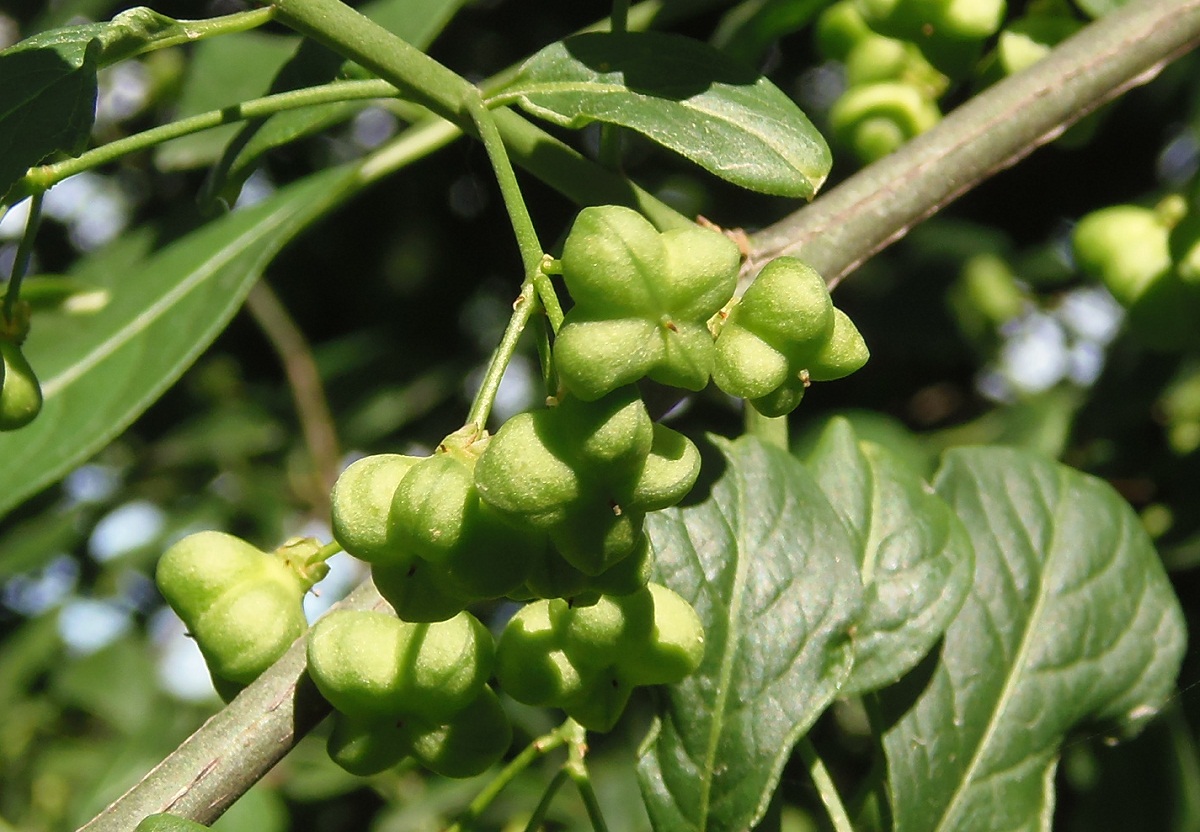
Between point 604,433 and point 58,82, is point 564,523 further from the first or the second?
point 58,82

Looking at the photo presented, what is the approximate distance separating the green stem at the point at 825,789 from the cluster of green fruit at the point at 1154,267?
2.23ft

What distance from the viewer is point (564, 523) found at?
67 cm

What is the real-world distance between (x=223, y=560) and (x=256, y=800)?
3.42 feet

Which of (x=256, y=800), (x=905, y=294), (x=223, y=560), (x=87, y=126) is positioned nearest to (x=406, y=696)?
(x=223, y=560)

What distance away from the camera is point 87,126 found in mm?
867

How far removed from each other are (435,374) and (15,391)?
1824 millimetres

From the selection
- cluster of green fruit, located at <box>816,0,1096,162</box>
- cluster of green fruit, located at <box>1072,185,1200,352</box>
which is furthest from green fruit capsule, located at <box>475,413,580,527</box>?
cluster of green fruit, located at <box>1072,185,1200,352</box>

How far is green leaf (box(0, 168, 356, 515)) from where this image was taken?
4.33 feet

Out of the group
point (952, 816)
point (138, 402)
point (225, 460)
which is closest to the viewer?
point (952, 816)

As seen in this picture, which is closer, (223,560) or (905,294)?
(223,560)

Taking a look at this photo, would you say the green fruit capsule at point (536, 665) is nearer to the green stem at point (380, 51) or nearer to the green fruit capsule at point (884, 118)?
the green stem at point (380, 51)

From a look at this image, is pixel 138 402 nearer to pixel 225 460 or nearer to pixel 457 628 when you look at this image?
pixel 457 628

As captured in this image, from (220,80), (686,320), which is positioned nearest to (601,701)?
(686,320)

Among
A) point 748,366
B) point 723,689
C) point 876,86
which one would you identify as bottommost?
point 723,689
